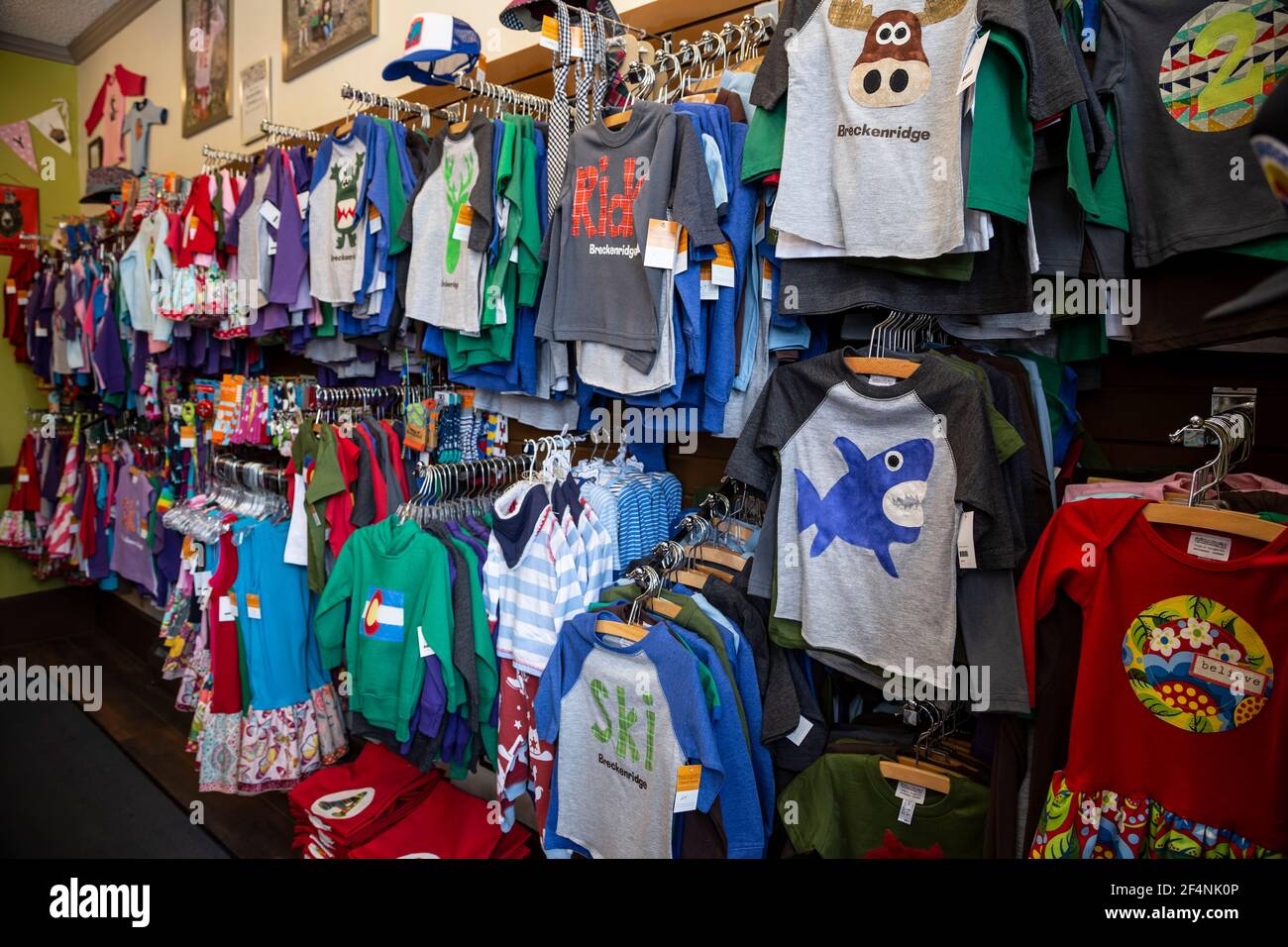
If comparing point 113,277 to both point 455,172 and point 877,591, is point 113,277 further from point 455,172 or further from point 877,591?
point 877,591

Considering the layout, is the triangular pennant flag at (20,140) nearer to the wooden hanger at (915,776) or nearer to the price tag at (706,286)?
the price tag at (706,286)

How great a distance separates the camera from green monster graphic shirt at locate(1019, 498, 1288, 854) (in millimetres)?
1399

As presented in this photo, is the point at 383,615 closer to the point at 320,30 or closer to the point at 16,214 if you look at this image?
the point at 320,30

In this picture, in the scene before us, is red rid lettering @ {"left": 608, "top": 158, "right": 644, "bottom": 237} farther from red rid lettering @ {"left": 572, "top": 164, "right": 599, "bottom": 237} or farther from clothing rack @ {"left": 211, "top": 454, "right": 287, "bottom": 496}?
clothing rack @ {"left": 211, "top": 454, "right": 287, "bottom": 496}

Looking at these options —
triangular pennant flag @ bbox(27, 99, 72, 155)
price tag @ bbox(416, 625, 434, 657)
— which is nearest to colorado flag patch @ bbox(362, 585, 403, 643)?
price tag @ bbox(416, 625, 434, 657)

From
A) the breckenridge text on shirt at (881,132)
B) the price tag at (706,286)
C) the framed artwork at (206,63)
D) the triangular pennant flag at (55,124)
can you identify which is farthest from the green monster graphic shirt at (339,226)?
the triangular pennant flag at (55,124)

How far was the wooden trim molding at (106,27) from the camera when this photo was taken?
5775mm

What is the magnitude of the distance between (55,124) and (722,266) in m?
6.83

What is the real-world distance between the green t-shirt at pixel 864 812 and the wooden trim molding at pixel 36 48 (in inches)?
299

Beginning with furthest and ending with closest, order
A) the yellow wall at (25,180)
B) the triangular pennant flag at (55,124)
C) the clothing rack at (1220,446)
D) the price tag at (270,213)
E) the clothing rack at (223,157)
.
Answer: the triangular pennant flag at (55,124) → the yellow wall at (25,180) → the clothing rack at (223,157) → the price tag at (270,213) → the clothing rack at (1220,446)

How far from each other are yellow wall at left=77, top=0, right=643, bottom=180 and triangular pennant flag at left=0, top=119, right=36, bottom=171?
1.15 ft

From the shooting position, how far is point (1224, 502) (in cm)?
154

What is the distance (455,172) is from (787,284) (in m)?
1.33
